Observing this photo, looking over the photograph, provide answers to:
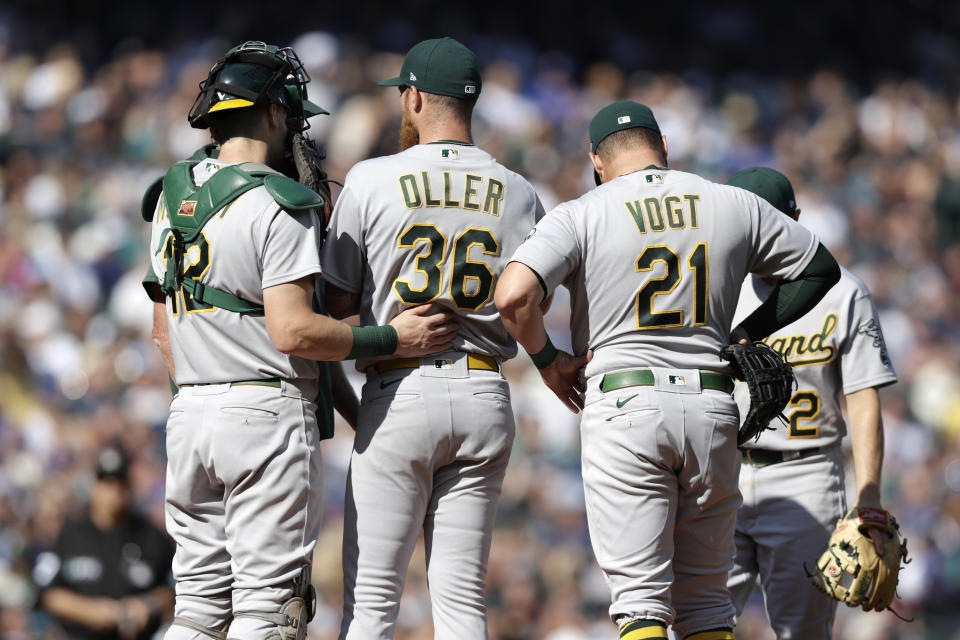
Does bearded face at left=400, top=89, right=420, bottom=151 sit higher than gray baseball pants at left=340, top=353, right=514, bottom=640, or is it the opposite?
bearded face at left=400, top=89, right=420, bottom=151

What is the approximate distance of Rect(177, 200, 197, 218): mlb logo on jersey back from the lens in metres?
4.01

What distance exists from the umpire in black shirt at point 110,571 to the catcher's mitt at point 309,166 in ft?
9.40

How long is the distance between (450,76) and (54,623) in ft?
19.2

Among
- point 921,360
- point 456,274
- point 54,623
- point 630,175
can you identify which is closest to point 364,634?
point 456,274

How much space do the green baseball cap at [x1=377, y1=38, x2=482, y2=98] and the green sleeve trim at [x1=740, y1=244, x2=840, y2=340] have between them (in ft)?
4.55

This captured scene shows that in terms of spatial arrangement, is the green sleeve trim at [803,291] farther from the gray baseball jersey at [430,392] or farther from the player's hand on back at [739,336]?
the gray baseball jersey at [430,392]

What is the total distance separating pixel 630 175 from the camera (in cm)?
427

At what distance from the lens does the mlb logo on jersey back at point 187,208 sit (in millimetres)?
4008

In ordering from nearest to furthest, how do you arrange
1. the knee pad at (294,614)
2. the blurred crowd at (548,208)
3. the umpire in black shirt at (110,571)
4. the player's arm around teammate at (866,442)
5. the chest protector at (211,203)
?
the knee pad at (294,614), the chest protector at (211,203), the player's arm around teammate at (866,442), the umpire in black shirt at (110,571), the blurred crowd at (548,208)

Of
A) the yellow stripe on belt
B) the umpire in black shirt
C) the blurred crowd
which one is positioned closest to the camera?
the yellow stripe on belt

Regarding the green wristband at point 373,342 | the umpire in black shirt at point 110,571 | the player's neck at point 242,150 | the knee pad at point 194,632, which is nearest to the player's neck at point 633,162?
the green wristband at point 373,342

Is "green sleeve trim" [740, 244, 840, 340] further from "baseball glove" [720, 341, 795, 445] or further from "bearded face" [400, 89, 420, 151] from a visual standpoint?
"bearded face" [400, 89, 420, 151]

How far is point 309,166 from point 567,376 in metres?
1.22

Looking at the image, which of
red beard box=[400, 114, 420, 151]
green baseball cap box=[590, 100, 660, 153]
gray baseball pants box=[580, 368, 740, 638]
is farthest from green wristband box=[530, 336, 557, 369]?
red beard box=[400, 114, 420, 151]
